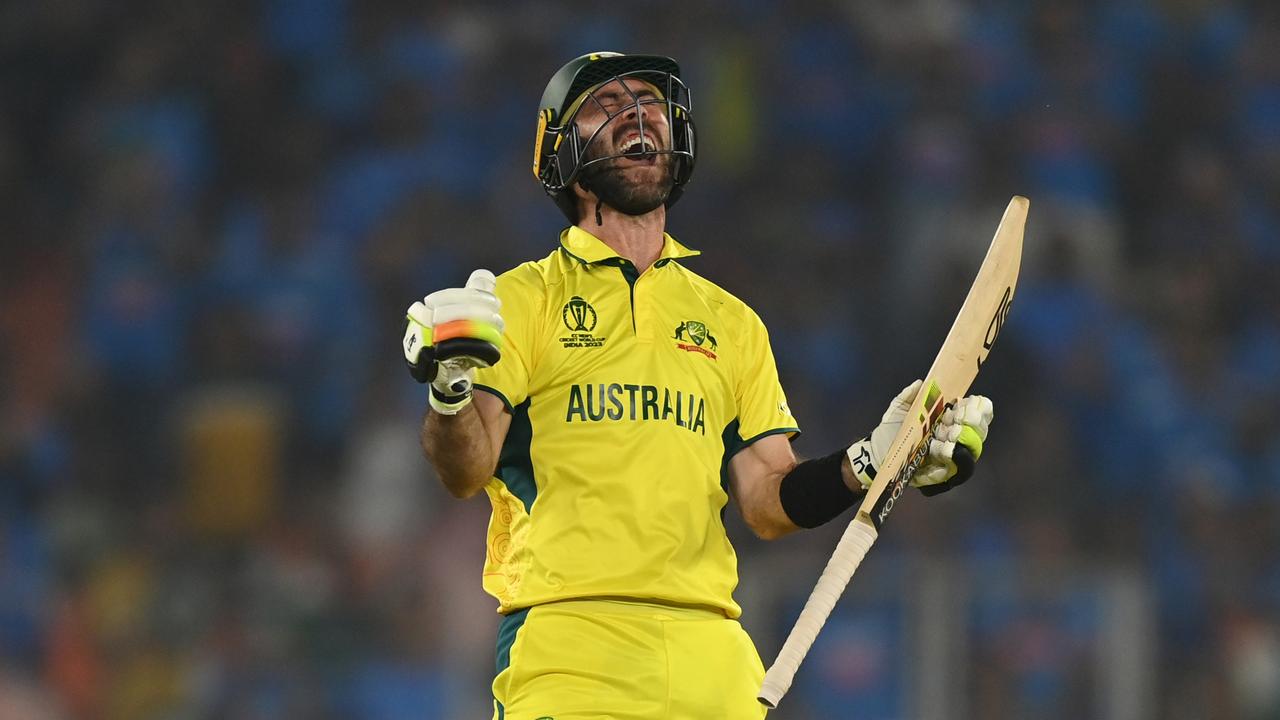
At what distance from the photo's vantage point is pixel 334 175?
328 inches

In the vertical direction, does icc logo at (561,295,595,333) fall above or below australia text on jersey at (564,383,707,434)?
above

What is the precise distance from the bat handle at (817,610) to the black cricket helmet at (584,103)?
82cm

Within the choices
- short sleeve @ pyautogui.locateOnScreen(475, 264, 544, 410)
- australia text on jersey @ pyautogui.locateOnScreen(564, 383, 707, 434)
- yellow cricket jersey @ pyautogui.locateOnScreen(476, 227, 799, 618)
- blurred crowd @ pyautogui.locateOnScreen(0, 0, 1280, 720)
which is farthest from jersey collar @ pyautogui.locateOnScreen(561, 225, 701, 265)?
blurred crowd @ pyautogui.locateOnScreen(0, 0, 1280, 720)

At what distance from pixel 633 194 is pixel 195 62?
18.2 feet

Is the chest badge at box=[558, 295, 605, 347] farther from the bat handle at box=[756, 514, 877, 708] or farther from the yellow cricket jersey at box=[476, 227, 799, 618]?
the bat handle at box=[756, 514, 877, 708]

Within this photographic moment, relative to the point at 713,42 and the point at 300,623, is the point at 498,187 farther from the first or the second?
the point at 300,623

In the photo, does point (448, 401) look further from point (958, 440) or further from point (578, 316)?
point (958, 440)

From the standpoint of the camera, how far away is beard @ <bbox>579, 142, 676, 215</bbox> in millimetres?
3559

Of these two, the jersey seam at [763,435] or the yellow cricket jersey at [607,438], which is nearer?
the yellow cricket jersey at [607,438]

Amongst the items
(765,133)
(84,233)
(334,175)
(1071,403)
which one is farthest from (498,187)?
(1071,403)

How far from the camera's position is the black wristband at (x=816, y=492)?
135 inches

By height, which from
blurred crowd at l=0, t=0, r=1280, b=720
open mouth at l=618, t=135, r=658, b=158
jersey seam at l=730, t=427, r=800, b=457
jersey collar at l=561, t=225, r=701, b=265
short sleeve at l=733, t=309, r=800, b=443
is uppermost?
blurred crowd at l=0, t=0, r=1280, b=720

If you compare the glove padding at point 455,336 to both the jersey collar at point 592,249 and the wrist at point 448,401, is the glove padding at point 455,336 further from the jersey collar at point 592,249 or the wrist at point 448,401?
the jersey collar at point 592,249

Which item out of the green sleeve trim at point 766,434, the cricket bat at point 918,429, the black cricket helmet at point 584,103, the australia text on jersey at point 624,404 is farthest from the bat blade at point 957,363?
the black cricket helmet at point 584,103
